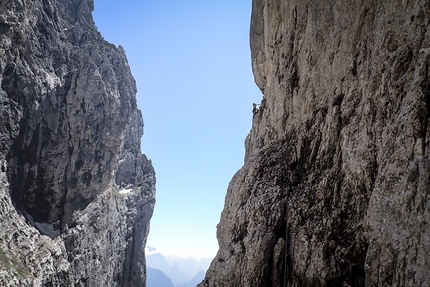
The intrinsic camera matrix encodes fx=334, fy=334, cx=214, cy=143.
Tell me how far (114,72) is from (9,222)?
4697 centimetres

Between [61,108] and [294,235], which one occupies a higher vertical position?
[61,108]

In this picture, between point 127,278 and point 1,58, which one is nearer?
point 1,58

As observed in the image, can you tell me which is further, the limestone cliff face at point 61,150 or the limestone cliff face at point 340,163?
the limestone cliff face at point 61,150

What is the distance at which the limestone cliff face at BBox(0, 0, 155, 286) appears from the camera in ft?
180

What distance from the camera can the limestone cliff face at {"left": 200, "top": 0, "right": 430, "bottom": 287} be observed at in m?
10.1

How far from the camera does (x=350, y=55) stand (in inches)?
623

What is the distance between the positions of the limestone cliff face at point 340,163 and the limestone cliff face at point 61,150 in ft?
141

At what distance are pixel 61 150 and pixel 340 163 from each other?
207 feet

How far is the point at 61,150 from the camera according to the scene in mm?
66938

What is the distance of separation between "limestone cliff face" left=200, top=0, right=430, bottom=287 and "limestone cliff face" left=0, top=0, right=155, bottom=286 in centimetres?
4304

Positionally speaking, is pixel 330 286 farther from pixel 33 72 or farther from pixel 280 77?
pixel 33 72

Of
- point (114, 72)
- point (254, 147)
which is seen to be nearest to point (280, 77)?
point (254, 147)

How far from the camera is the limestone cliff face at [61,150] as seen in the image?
54.8 m

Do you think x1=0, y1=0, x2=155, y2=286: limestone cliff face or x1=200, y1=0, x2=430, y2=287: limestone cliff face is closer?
x1=200, y1=0, x2=430, y2=287: limestone cliff face
